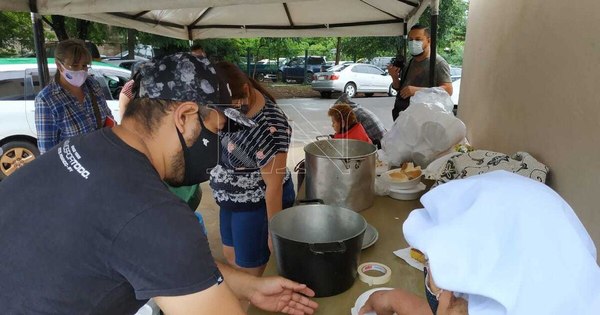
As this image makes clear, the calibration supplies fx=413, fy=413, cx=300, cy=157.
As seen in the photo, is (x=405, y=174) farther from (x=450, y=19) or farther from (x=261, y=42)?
(x=261, y=42)

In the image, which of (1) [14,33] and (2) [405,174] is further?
(1) [14,33]

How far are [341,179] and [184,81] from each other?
0.98 m

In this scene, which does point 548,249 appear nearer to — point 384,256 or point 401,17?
point 384,256

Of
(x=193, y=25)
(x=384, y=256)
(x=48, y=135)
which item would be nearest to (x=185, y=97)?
(x=384, y=256)

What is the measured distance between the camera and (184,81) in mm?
1028

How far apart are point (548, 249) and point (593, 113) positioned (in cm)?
131

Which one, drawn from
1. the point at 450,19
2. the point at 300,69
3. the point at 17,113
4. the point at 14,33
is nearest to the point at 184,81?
the point at 17,113

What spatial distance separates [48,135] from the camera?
266cm

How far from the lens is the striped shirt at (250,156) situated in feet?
5.94

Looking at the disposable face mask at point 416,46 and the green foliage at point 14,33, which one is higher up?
the green foliage at point 14,33

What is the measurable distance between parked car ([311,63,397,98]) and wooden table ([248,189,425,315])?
12.3 m

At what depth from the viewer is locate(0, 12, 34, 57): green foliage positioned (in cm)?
1309

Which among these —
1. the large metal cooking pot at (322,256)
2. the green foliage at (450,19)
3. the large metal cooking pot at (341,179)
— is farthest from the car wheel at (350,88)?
the large metal cooking pot at (322,256)

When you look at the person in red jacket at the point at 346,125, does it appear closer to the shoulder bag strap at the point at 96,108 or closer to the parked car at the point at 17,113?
the shoulder bag strap at the point at 96,108
